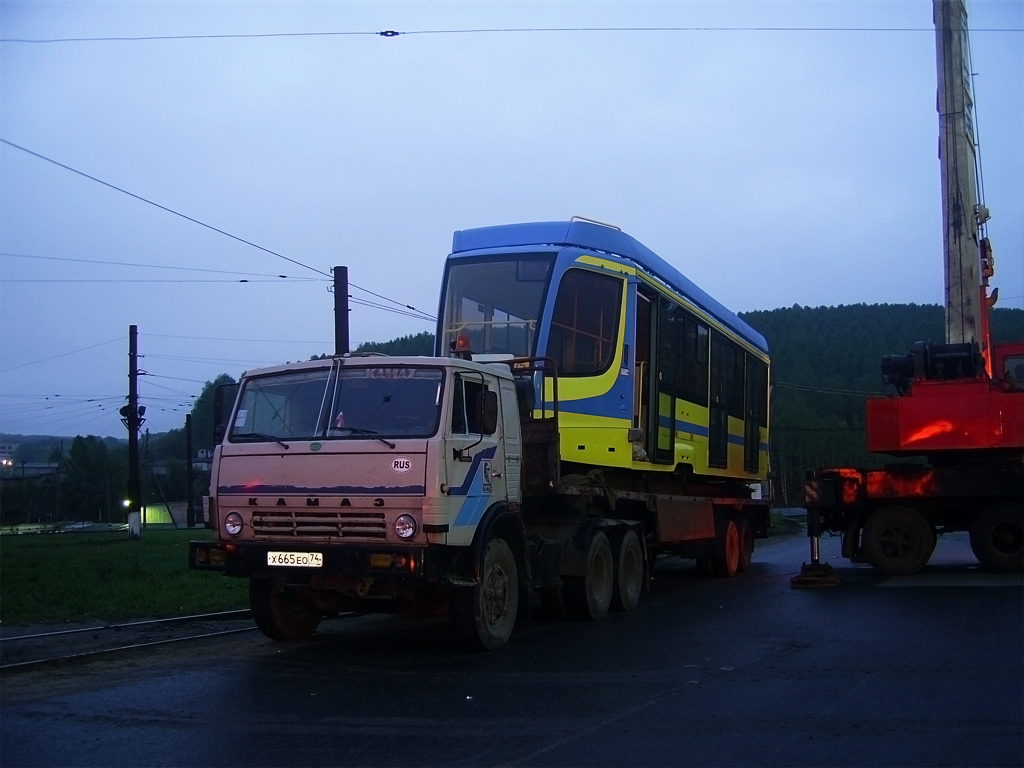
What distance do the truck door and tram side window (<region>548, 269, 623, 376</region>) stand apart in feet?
5.39

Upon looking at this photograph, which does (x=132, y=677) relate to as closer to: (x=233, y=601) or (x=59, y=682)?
(x=59, y=682)

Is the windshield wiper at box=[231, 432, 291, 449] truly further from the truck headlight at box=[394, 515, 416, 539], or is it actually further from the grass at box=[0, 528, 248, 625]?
the grass at box=[0, 528, 248, 625]

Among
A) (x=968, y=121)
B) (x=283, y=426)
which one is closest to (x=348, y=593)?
(x=283, y=426)

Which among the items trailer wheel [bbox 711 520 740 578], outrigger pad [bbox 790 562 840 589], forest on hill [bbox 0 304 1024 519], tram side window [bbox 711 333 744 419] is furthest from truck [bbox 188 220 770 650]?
forest on hill [bbox 0 304 1024 519]

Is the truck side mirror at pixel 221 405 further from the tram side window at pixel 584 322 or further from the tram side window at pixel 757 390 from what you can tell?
the tram side window at pixel 757 390

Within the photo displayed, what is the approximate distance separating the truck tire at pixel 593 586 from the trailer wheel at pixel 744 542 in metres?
6.37

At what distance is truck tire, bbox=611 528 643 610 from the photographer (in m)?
12.3

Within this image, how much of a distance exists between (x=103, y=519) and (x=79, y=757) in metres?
83.2

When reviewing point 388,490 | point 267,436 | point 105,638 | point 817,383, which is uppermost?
point 817,383

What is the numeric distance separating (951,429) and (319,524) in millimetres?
9592

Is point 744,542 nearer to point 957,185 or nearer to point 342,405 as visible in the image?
point 957,185

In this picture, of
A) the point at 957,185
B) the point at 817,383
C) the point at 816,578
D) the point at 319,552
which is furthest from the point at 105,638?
the point at 817,383

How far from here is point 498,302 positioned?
38.9ft

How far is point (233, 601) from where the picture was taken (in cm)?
1392
